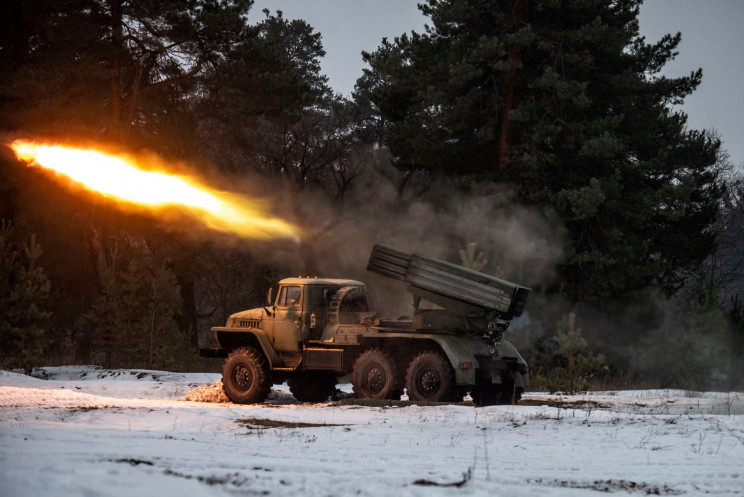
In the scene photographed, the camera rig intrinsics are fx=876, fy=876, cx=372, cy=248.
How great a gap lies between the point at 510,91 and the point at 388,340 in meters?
18.7

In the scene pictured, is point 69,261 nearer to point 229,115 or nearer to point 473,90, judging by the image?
point 229,115

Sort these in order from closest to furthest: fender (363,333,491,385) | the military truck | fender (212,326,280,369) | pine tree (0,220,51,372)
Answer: fender (363,333,491,385)
the military truck
fender (212,326,280,369)
pine tree (0,220,51,372)

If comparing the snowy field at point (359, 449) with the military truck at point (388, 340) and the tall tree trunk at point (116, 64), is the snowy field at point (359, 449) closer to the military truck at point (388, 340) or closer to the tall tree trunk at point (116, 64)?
the military truck at point (388, 340)

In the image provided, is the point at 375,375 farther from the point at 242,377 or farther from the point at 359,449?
the point at 359,449

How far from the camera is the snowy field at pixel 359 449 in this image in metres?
8.38

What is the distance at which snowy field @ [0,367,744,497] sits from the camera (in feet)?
27.5

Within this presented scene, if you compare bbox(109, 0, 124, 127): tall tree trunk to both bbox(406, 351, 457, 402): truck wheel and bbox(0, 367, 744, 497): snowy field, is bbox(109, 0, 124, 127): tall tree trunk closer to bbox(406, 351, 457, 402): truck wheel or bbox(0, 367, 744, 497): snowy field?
bbox(0, 367, 744, 497): snowy field

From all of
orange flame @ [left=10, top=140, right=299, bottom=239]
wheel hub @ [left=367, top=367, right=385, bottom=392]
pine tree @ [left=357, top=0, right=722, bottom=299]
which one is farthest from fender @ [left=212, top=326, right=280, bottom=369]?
pine tree @ [left=357, top=0, right=722, bottom=299]

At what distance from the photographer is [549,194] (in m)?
31.0

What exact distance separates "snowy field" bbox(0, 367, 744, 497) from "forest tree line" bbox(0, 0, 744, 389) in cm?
1344

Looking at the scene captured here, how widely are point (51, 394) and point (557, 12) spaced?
23617 mm

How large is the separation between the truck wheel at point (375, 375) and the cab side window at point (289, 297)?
2.09 m

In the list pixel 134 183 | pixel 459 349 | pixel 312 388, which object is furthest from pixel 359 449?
pixel 134 183

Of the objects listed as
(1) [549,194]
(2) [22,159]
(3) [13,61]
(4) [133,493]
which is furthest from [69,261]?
(4) [133,493]
